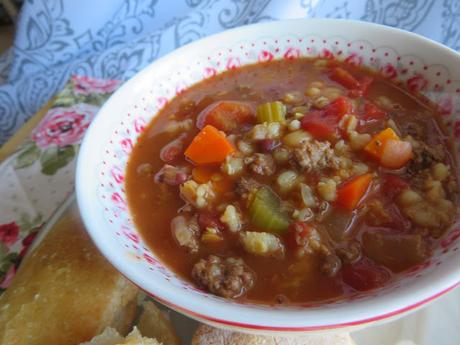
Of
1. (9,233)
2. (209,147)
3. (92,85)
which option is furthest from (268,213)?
Result: (92,85)

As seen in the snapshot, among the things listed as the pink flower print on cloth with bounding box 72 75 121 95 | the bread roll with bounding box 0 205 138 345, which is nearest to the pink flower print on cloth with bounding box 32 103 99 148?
the pink flower print on cloth with bounding box 72 75 121 95

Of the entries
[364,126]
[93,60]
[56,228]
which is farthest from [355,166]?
[93,60]

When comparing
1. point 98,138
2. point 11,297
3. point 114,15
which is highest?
point 98,138

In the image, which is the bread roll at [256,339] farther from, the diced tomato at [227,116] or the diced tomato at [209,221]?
the diced tomato at [227,116]

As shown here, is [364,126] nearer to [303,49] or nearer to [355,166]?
[355,166]

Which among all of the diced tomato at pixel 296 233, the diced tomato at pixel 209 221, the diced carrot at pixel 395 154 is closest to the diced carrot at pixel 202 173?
the diced tomato at pixel 209 221

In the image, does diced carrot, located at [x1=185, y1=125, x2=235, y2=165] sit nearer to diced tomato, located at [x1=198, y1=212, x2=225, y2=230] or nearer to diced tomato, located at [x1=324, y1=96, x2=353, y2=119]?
diced tomato, located at [x1=198, y1=212, x2=225, y2=230]
